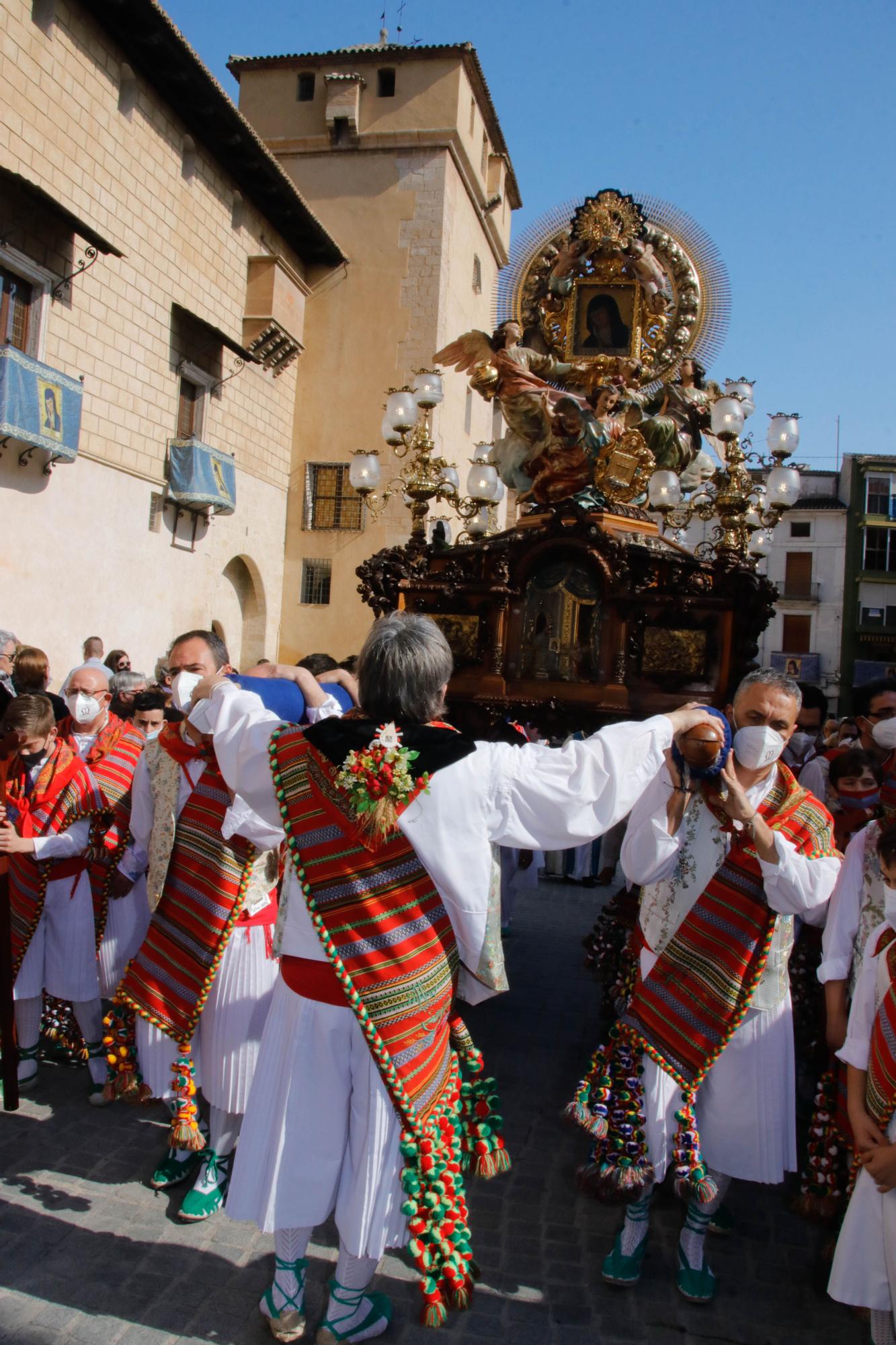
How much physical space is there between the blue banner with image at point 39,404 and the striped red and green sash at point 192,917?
896 cm

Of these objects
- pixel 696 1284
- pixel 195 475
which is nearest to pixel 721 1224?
pixel 696 1284

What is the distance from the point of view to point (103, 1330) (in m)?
2.74

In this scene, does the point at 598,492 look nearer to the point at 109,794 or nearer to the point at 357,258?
the point at 109,794

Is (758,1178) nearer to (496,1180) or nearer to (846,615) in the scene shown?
(496,1180)

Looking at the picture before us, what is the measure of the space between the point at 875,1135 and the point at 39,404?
38.5 ft

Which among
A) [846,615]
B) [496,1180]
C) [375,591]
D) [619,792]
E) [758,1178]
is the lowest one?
[496,1180]

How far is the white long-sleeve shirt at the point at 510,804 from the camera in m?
2.41

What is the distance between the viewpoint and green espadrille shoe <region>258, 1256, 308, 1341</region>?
2704 millimetres

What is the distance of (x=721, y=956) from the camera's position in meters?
3.13

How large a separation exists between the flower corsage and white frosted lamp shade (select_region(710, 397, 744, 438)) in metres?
4.88

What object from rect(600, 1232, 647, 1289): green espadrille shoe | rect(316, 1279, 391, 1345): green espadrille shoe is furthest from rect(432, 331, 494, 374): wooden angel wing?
rect(316, 1279, 391, 1345): green espadrille shoe

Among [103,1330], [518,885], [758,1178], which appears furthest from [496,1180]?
[518,885]

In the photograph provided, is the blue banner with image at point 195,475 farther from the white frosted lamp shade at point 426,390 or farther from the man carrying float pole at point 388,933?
the man carrying float pole at point 388,933

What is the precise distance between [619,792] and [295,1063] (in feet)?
3.66
